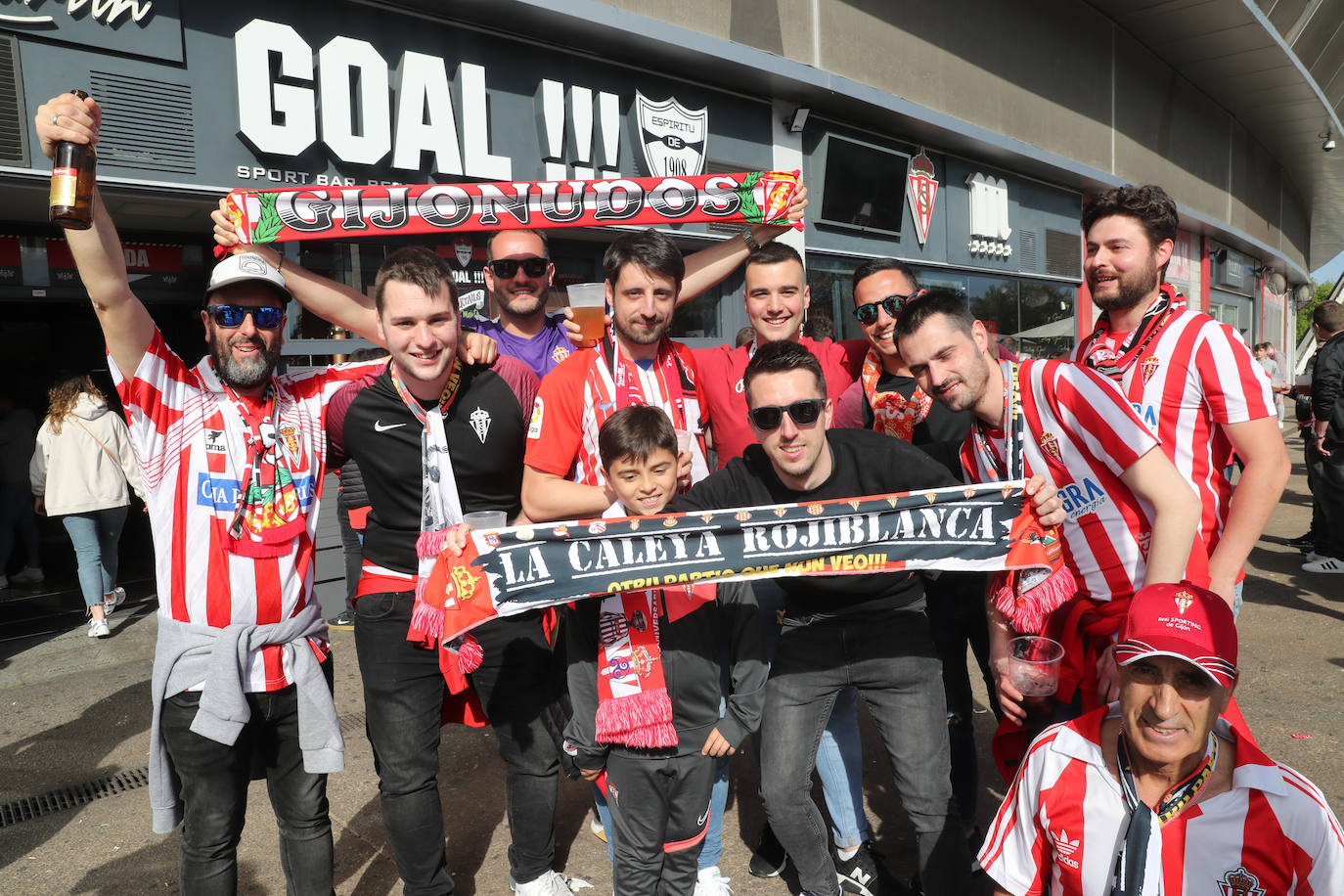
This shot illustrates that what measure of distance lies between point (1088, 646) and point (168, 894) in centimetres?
358

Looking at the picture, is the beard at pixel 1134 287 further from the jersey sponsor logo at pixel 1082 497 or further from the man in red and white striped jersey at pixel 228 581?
the man in red and white striped jersey at pixel 228 581

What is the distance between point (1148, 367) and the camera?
2.79 metres

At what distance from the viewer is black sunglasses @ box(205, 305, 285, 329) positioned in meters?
2.69

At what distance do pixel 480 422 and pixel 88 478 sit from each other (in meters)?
5.94

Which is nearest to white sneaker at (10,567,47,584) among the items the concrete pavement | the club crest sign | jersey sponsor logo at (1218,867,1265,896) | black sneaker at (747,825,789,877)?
the concrete pavement

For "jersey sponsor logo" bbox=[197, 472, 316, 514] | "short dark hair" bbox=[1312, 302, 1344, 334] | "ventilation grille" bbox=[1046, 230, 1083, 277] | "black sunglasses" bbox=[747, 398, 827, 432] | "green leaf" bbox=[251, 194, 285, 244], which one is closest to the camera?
"jersey sponsor logo" bbox=[197, 472, 316, 514]

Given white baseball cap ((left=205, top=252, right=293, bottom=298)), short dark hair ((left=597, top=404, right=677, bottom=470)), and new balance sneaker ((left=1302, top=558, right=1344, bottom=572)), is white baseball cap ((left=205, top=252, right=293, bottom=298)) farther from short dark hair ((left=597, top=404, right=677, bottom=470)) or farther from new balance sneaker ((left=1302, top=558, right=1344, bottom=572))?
new balance sneaker ((left=1302, top=558, right=1344, bottom=572))

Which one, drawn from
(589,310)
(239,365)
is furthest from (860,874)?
(239,365)

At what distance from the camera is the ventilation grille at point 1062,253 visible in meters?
15.6

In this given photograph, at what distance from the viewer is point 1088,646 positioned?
8.60 feet

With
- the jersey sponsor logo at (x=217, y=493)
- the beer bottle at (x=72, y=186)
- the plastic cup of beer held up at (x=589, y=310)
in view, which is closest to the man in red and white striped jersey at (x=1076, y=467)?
the plastic cup of beer held up at (x=589, y=310)

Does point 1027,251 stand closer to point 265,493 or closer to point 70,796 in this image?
point 265,493

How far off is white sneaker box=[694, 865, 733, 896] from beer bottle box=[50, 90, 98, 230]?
115 inches

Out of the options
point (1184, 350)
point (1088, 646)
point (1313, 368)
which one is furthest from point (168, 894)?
point (1313, 368)
